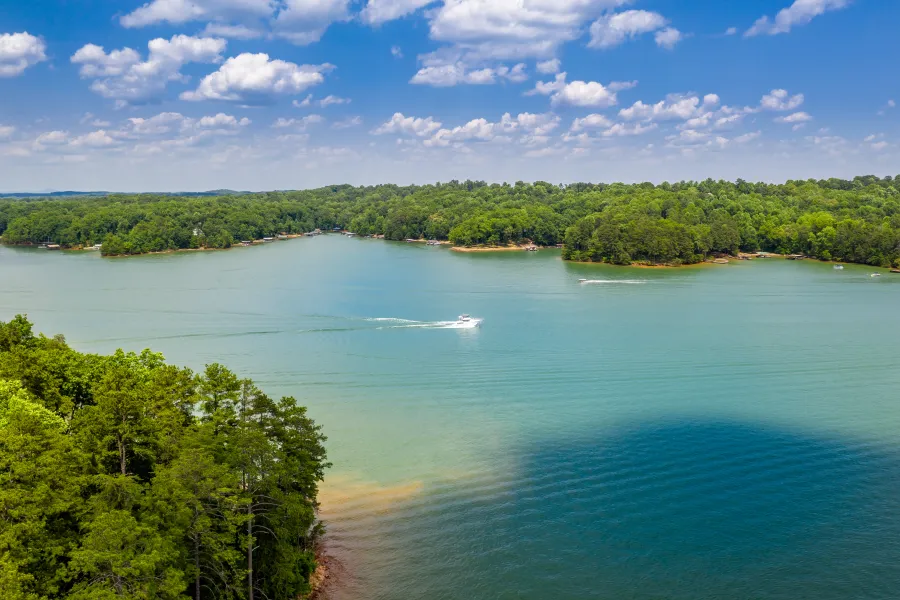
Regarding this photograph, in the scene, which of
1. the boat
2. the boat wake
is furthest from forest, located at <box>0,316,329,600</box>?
the boat

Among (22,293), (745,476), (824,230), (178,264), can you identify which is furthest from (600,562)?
(824,230)

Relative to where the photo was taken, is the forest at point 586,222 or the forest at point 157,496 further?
the forest at point 586,222

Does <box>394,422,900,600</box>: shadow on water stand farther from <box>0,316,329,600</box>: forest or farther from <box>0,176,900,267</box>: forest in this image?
<box>0,176,900,267</box>: forest

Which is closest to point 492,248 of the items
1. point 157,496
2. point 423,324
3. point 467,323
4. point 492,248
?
point 492,248

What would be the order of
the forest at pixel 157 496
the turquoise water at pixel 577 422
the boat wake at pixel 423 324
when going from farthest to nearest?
the boat wake at pixel 423 324, the turquoise water at pixel 577 422, the forest at pixel 157 496

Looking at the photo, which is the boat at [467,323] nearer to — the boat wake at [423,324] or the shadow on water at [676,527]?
the boat wake at [423,324]

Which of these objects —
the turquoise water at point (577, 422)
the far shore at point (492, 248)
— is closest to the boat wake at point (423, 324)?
the turquoise water at point (577, 422)
